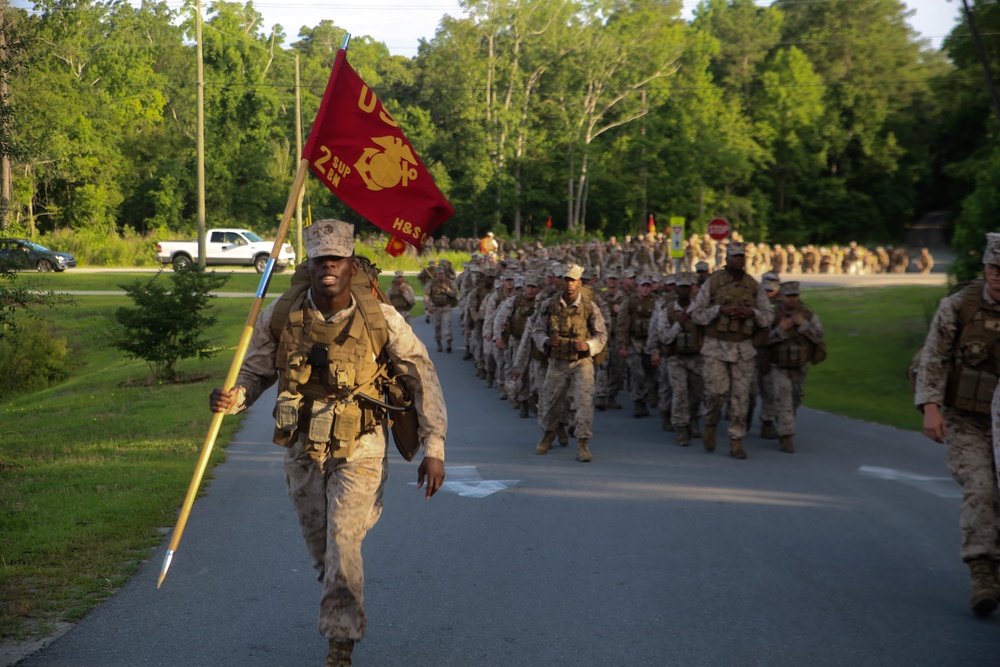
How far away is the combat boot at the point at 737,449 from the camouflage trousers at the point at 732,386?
2.1 inches

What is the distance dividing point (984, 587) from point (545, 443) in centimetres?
629

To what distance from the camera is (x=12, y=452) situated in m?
12.4

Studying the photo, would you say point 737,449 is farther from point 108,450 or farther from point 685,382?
point 108,450

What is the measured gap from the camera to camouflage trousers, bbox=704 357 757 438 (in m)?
12.3

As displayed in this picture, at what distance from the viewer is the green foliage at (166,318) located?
62.6 feet

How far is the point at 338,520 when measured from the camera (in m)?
5.41

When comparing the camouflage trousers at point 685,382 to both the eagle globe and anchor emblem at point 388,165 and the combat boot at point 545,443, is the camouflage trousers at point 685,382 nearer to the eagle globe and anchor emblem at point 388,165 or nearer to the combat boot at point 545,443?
the combat boot at point 545,443

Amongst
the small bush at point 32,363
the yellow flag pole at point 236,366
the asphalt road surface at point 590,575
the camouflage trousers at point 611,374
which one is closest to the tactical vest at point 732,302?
the asphalt road surface at point 590,575

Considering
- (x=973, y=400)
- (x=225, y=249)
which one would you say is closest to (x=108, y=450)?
(x=973, y=400)

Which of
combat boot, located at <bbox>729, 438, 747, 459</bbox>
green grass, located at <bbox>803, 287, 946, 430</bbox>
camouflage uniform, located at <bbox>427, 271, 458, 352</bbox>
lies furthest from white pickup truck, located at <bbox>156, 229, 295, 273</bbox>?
combat boot, located at <bbox>729, 438, 747, 459</bbox>

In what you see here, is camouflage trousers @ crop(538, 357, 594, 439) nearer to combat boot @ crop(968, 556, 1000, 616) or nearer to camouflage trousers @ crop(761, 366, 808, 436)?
camouflage trousers @ crop(761, 366, 808, 436)

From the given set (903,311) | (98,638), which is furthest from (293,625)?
(903,311)

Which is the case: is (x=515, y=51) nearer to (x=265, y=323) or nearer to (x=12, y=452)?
(x=12, y=452)

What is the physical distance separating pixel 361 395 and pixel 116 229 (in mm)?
66618
